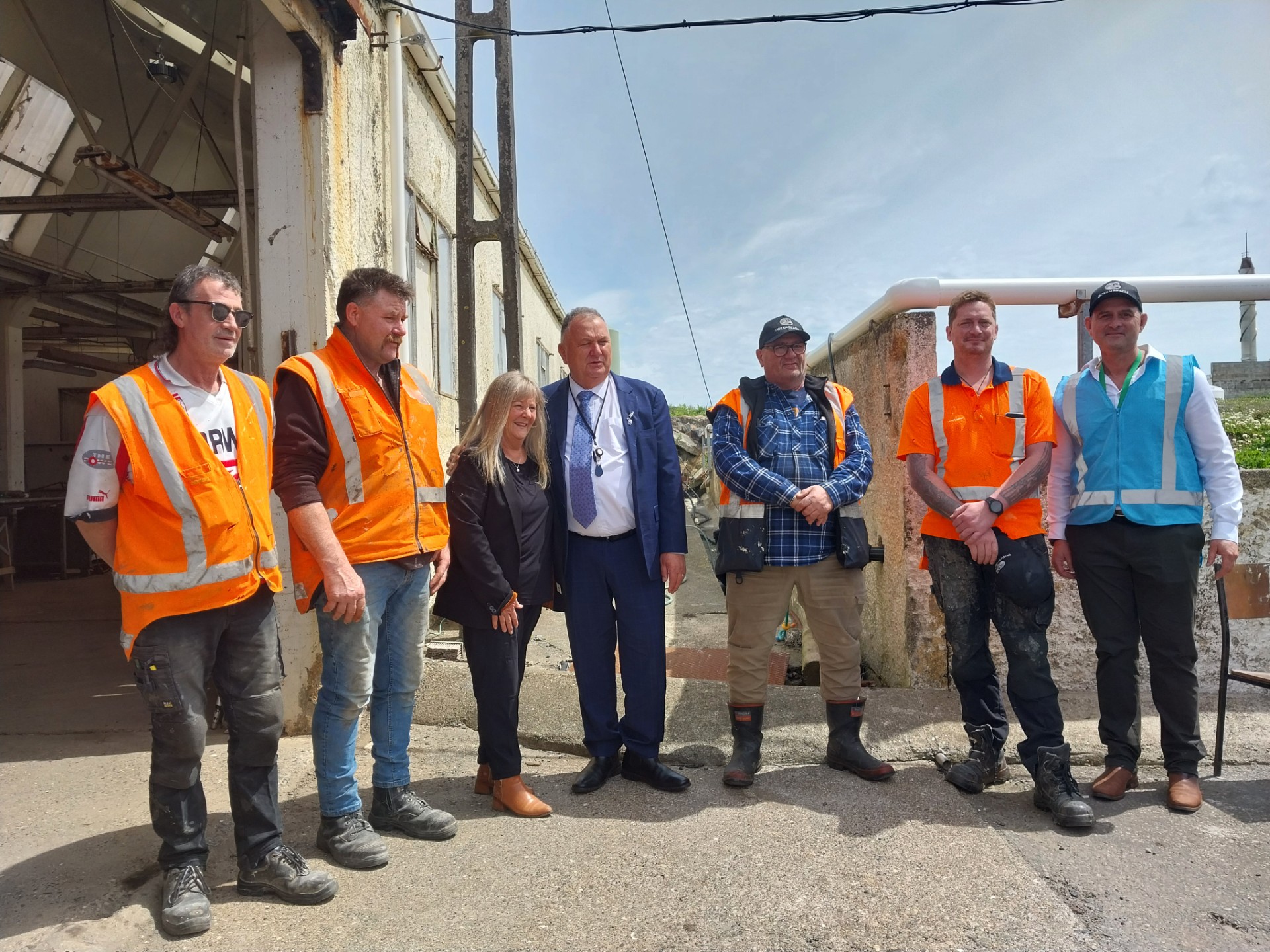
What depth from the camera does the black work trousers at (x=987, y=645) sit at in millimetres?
3268

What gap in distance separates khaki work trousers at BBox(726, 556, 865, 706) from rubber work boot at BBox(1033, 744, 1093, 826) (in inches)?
30.6

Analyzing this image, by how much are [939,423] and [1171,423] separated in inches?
35.6

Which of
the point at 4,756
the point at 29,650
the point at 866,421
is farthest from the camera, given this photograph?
the point at 29,650

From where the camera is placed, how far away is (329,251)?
4.04 m

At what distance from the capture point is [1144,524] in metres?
3.21

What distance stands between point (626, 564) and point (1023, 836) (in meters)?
1.82

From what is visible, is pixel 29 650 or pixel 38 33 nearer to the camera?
pixel 38 33

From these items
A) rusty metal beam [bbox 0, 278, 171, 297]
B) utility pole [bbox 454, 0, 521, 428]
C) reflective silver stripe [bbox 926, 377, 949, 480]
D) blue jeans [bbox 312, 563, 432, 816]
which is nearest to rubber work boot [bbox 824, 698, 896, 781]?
reflective silver stripe [bbox 926, 377, 949, 480]

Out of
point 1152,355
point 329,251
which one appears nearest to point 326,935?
point 329,251

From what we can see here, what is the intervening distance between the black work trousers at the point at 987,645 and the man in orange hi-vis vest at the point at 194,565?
2.64 meters

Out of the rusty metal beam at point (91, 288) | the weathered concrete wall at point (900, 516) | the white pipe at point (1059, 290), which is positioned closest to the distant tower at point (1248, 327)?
the white pipe at point (1059, 290)

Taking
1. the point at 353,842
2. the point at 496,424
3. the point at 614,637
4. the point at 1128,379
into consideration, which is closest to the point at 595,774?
the point at 614,637

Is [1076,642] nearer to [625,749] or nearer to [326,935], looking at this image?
[625,749]

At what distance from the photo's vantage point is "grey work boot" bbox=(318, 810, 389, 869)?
274 cm
